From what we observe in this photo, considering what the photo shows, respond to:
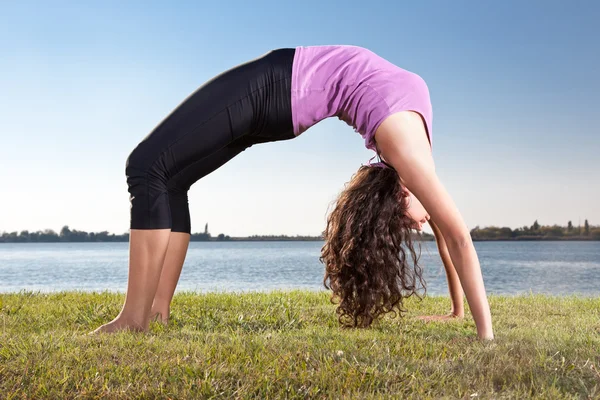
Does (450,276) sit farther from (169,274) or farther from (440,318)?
(169,274)

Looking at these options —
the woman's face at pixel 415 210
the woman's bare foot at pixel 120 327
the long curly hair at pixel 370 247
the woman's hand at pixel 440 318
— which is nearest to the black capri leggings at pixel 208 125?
the woman's bare foot at pixel 120 327

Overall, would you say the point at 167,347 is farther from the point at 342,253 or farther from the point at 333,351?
the point at 342,253

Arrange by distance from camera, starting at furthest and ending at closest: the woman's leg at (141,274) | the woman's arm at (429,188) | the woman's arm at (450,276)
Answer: the woman's arm at (450,276)
the woman's leg at (141,274)
the woman's arm at (429,188)

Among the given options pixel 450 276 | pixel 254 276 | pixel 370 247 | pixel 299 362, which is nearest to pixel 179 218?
pixel 370 247

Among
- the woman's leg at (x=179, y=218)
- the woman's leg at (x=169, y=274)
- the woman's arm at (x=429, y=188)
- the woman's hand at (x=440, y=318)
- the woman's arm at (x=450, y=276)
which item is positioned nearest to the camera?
the woman's arm at (x=429, y=188)

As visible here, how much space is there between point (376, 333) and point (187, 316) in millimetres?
1459

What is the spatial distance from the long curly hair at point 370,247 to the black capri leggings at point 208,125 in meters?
0.76

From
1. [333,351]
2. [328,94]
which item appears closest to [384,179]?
[328,94]

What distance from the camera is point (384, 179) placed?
356 cm

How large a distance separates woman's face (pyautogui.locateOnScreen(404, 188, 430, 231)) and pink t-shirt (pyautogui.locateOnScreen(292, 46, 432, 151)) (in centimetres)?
59

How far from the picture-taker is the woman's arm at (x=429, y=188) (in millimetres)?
2936

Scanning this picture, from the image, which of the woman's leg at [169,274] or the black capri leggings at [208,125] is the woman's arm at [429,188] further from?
the woman's leg at [169,274]

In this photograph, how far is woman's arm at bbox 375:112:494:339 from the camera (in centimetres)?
294

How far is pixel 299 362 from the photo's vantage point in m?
2.39
